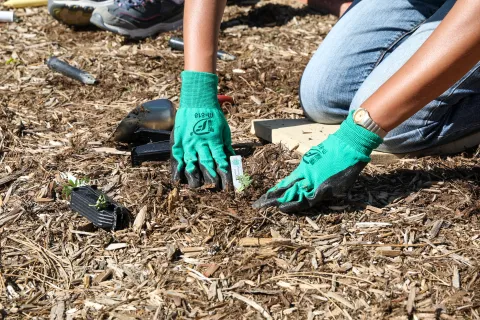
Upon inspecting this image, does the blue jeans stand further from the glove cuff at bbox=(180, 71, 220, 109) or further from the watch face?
the glove cuff at bbox=(180, 71, 220, 109)

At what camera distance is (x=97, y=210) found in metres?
2.23

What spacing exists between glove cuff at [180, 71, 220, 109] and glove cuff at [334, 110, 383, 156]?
59 cm

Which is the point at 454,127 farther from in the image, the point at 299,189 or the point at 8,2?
the point at 8,2

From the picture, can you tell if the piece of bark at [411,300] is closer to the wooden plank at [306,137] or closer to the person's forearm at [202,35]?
the wooden plank at [306,137]

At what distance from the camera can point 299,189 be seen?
2.26 m

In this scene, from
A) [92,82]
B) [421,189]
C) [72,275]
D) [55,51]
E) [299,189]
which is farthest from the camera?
[55,51]

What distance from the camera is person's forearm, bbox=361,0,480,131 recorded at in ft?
6.47

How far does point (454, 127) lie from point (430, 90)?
2.30 ft

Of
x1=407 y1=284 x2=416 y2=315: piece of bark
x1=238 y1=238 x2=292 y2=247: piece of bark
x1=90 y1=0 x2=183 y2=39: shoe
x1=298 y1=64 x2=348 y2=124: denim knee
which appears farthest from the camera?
x1=90 y1=0 x2=183 y2=39: shoe

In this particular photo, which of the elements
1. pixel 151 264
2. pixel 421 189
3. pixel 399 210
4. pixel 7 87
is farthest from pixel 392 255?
pixel 7 87

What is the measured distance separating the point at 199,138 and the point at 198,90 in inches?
7.9

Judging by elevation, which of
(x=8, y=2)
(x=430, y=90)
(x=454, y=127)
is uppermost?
(x=430, y=90)

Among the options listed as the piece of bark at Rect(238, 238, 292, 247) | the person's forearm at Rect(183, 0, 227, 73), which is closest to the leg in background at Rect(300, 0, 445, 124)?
the person's forearm at Rect(183, 0, 227, 73)

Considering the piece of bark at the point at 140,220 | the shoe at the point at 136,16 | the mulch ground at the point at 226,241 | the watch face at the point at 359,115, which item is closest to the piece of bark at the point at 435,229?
the mulch ground at the point at 226,241
